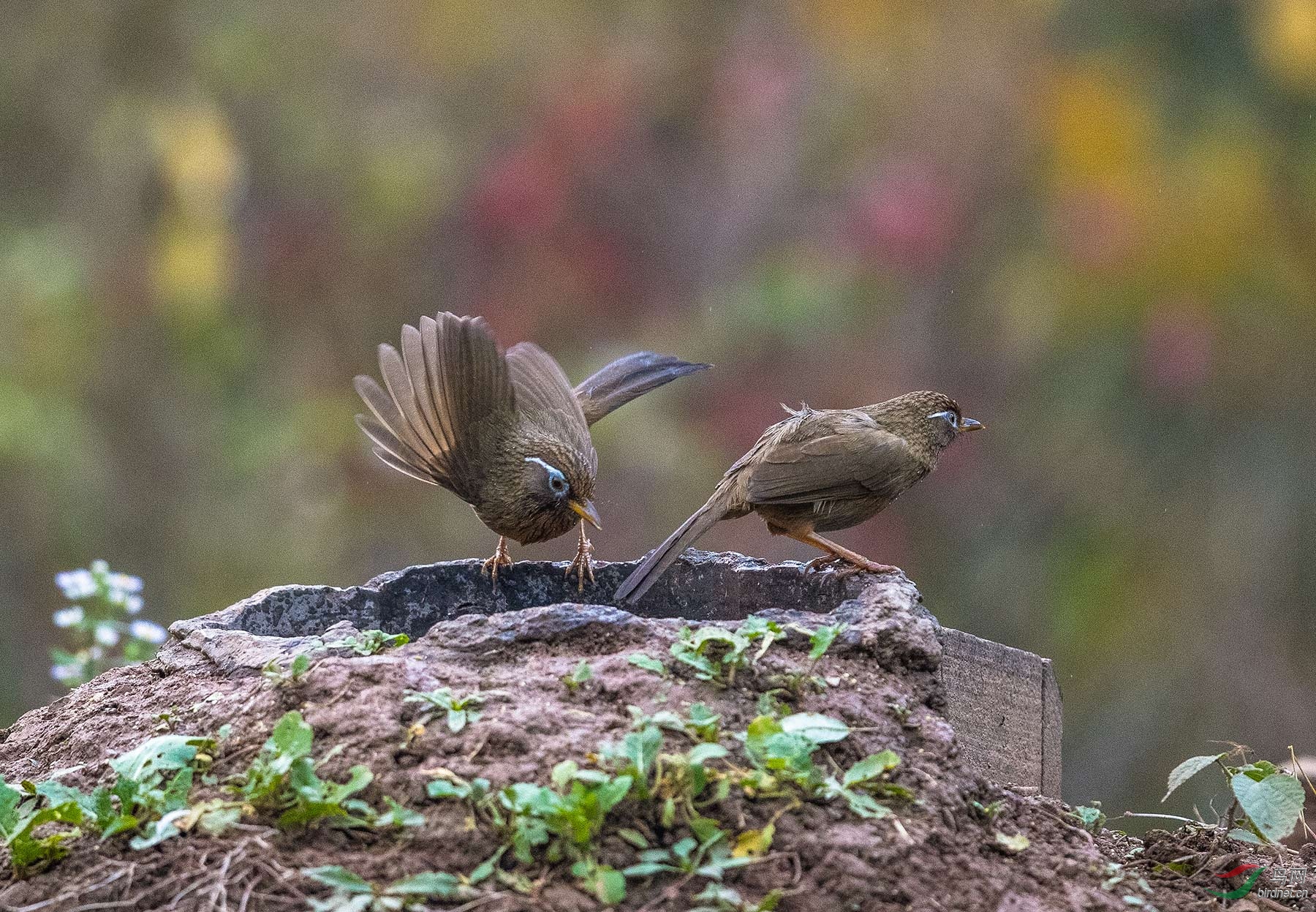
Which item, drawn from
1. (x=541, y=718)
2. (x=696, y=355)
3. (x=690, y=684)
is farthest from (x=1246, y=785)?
(x=696, y=355)

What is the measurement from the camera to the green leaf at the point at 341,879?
2.40 meters

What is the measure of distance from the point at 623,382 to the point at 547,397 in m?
0.44

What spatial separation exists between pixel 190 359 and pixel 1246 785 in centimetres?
830

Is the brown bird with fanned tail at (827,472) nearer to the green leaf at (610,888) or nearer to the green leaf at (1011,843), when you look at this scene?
the green leaf at (1011,843)

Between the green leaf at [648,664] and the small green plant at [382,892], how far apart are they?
61 centimetres

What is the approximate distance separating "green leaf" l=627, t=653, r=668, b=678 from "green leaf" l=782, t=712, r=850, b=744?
268 millimetres

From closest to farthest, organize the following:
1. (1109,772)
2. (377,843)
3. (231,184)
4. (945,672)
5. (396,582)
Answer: (377,843) → (945,672) → (396,582) → (1109,772) → (231,184)

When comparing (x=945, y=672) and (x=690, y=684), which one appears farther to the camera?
(x=945, y=672)

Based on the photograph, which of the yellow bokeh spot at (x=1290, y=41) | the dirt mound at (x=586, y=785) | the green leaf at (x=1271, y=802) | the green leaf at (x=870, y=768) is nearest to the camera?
the dirt mound at (x=586, y=785)

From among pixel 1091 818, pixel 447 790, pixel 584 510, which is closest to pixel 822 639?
pixel 447 790

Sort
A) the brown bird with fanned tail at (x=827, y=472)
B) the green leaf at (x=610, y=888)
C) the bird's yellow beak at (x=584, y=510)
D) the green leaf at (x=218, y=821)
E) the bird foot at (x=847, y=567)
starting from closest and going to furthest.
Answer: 1. the green leaf at (x=610, y=888)
2. the green leaf at (x=218, y=821)
3. the bird foot at (x=847, y=567)
4. the brown bird with fanned tail at (x=827, y=472)
5. the bird's yellow beak at (x=584, y=510)

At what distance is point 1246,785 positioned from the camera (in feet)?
10.6

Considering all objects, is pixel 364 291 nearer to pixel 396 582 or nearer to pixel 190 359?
pixel 190 359

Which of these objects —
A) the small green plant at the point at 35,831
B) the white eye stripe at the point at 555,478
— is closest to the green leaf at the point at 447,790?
the small green plant at the point at 35,831
